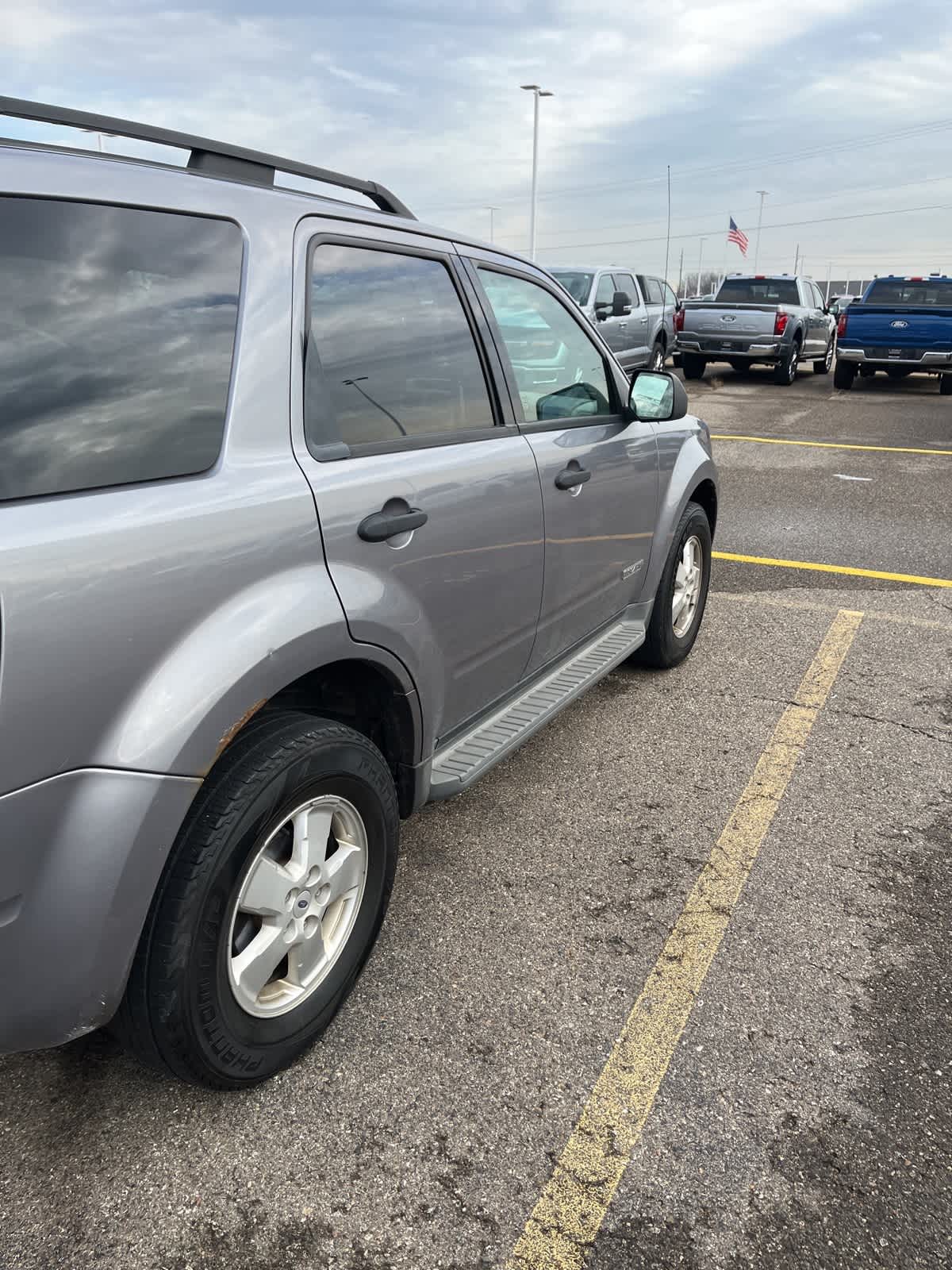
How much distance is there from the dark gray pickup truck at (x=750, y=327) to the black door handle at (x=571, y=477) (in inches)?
596

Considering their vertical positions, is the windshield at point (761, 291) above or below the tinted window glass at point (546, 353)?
above

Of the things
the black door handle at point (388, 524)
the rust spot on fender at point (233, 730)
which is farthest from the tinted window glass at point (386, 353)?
the rust spot on fender at point (233, 730)

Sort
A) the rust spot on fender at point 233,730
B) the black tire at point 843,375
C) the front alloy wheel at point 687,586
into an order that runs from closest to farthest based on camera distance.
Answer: the rust spot on fender at point 233,730 < the front alloy wheel at point 687,586 < the black tire at point 843,375

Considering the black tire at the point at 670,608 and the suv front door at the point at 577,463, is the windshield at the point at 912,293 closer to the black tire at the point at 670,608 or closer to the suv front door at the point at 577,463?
the black tire at the point at 670,608

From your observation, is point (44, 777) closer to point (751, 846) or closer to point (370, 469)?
point (370, 469)

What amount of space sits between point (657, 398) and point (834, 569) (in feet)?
10.2

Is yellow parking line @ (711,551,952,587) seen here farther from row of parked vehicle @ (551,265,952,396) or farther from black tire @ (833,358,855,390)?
black tire @ (833,358,855,390)

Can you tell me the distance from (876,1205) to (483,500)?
1807mm

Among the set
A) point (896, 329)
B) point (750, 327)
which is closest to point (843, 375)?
point (896, 329)

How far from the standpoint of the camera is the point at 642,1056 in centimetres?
235

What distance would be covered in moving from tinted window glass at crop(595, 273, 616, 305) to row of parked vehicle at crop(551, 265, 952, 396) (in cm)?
2

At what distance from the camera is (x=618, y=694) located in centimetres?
444

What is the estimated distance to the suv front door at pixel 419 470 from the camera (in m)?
2.25

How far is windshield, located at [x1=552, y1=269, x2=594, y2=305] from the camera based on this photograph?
14.5m
